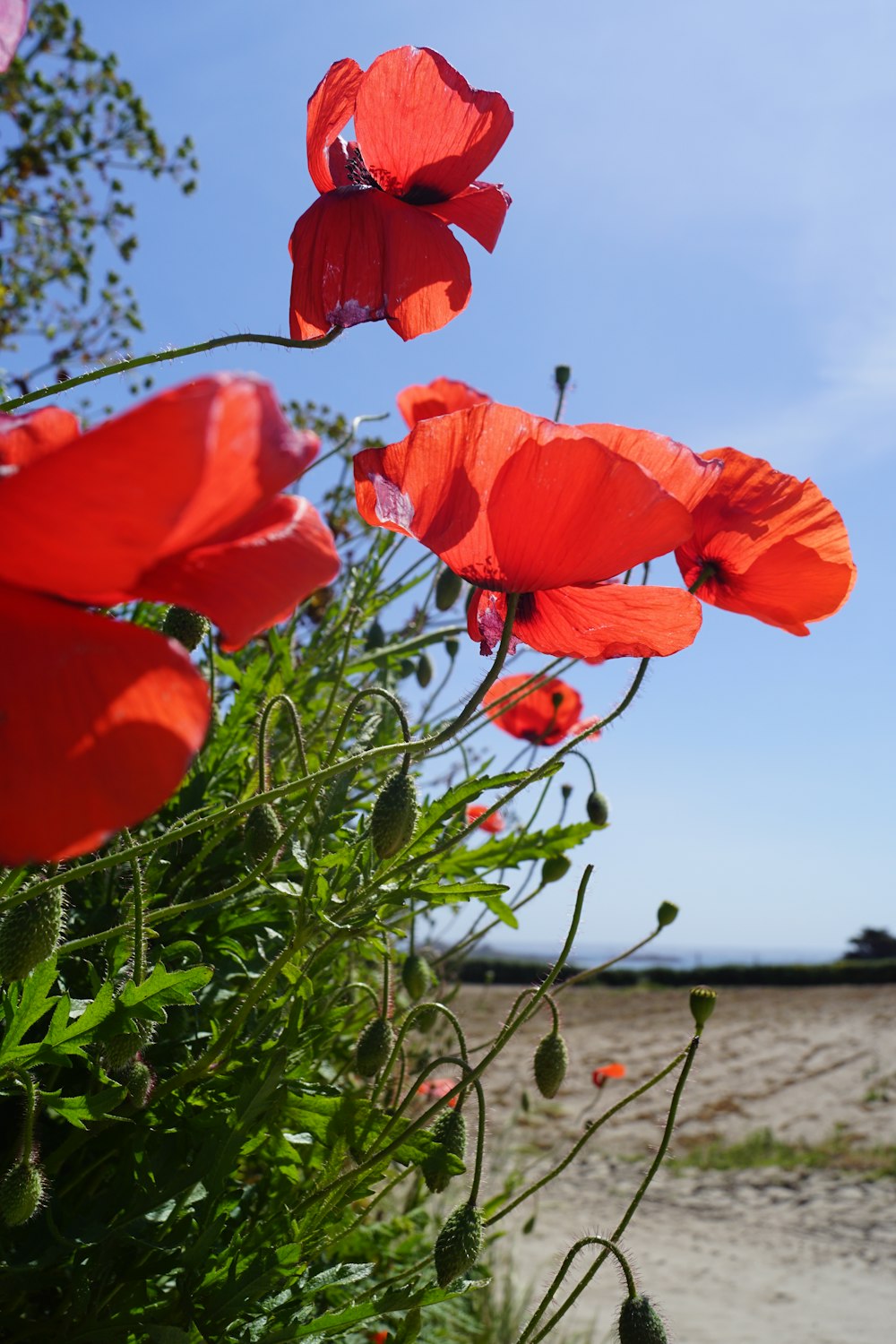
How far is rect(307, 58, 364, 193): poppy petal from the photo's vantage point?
43.8 inches

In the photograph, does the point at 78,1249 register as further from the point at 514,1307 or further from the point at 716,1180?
the point at 716,1180

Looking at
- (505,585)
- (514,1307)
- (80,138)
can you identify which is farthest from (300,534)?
(80,138)

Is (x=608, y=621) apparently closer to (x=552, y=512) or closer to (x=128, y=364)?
(x=552, y=512)

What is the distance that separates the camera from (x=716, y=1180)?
9195mm

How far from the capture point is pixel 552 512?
0.83m

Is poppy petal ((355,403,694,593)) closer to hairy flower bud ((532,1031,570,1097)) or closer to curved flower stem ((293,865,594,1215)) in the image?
curved flower stem ((293,865,594,1215))

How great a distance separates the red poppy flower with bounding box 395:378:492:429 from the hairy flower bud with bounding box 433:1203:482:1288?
1053 mm

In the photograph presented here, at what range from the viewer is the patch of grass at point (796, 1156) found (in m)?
9.21

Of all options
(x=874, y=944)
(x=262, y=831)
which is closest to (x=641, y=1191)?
(x=262, y=831)

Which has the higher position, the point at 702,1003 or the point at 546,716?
the point at 546,716

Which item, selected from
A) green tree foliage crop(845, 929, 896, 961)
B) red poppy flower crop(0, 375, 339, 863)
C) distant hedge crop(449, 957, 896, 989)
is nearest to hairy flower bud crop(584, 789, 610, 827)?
red poppy flower crop(0, 375, 339, 863)

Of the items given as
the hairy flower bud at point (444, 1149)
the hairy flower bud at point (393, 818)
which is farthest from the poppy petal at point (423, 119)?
the hairy flower bud at point (444, 1149)

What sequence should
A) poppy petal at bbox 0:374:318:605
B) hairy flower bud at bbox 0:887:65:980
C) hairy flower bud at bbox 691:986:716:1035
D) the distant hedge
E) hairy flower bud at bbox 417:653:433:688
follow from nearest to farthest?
1. poppy petal at bbox 0:374:318:605
2. hairy flower bud at bbox 0:887:65:980
3. hairy flower bud at bbox 691:986:716:1035
4. hairy flower bud at bbox 417:653:433:688
5. the distant hedge

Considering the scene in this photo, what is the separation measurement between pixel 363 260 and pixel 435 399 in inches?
21.7
